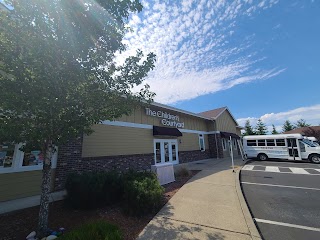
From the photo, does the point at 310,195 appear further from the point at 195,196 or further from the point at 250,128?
the point at 250,128

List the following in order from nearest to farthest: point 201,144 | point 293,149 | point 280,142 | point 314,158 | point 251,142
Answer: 1. point 314,158
2. point 293,149
3. point 280,142
4. point 251,142
5. point 201,144

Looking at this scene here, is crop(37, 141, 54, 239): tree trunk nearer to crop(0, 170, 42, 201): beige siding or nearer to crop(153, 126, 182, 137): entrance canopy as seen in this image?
crop(0, 170, 42, 201): beige siding

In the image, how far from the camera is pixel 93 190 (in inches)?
240

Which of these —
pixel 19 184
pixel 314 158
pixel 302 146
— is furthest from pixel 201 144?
pixel 19 184

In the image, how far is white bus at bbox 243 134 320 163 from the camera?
17281 mm

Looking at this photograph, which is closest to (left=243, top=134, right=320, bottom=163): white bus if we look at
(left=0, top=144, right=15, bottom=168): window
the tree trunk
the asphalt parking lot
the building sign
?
the asphalt parking lot

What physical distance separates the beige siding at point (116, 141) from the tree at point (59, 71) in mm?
5490

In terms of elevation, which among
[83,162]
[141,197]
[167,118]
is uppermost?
[167,118]

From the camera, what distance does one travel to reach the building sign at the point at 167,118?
49.8 ft

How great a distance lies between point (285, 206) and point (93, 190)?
22.1 feet

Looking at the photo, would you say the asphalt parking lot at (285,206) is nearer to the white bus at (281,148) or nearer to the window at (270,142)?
the white bus at (281,148)

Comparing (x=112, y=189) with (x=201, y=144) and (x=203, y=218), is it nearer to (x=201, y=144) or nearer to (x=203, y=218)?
(x=203, y=218)

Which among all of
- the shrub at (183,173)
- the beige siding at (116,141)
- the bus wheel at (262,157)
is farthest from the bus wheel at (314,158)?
the beige siding at (116,141)

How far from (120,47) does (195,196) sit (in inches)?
244
